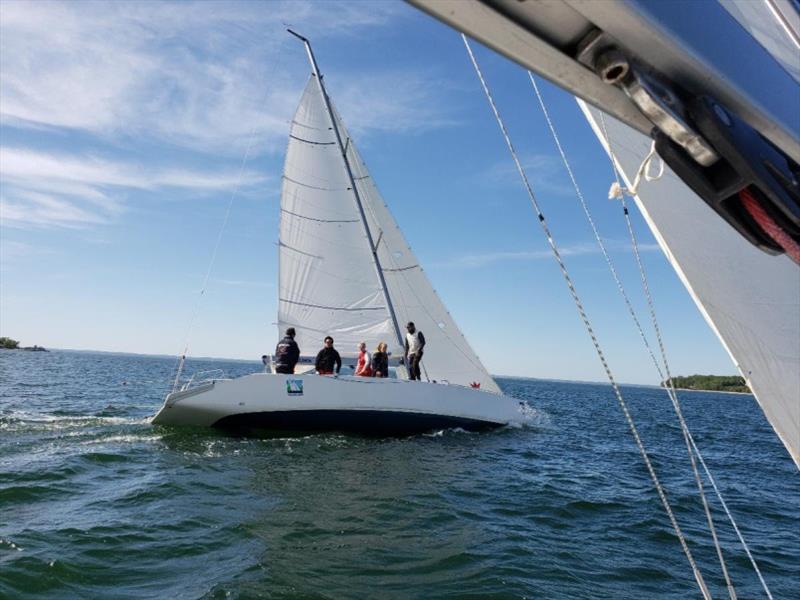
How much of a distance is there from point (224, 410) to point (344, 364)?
13.3 feet

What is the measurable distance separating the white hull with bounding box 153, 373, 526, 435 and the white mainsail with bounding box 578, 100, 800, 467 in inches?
357

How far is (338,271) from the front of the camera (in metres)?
14.8

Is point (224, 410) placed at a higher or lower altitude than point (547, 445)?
higher

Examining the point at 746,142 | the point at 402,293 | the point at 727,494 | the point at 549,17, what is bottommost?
the point at 727,494

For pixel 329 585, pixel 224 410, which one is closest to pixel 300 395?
pixel 224 410

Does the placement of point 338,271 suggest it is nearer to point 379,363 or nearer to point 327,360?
point 327,360

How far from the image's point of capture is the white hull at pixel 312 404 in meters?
10.9

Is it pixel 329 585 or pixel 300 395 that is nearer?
pixel 329 585

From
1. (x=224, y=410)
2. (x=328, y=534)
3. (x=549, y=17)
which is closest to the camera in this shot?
(x=549, y=17)

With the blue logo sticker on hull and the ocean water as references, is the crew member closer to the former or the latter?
the ocean water

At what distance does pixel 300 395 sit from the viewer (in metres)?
11.0

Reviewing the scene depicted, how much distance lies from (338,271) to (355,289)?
0.66 m

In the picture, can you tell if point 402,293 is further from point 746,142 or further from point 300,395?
point 746,142

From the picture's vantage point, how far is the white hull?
1094cm
